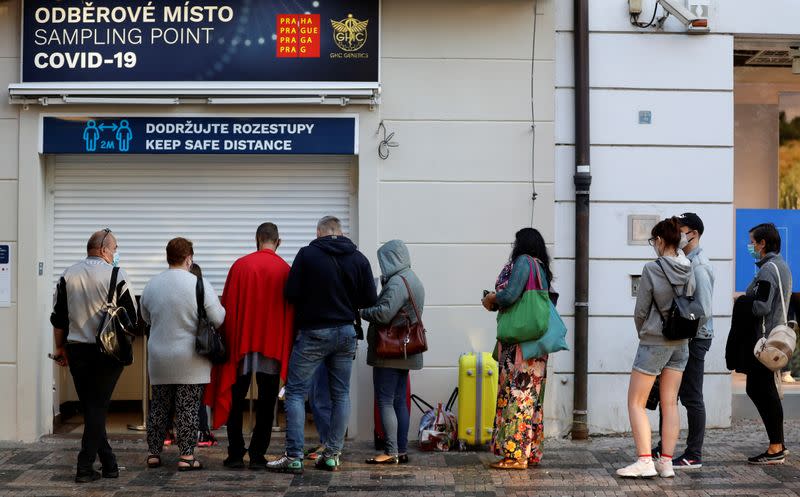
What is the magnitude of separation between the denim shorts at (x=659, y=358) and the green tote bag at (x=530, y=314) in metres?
0.73

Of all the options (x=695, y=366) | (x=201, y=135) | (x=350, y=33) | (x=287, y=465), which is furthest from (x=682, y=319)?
(x=201, y=135)

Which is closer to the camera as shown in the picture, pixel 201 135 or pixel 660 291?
pixel 660 291

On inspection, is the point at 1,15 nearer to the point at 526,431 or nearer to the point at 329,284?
the point at 329,284

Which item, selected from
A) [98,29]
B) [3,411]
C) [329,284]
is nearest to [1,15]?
[98,29]

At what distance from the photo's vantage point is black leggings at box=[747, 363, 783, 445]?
8.05 meters

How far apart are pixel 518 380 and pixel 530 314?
51cm

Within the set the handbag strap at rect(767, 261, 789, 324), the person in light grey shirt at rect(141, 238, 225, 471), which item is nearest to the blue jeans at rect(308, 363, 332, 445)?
the person in light grey shirt at rect(141, 238, 225, 471)

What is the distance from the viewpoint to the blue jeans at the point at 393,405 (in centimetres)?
811

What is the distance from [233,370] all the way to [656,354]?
305 cm

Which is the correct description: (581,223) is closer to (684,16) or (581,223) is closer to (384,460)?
(684,16)

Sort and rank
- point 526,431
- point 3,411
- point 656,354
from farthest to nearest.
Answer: point 3,411, point 526,431, point 656,354

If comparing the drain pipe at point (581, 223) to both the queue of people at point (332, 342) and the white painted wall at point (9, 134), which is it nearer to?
the queue of people at point (332, 342)

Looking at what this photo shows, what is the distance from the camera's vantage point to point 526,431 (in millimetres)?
7945

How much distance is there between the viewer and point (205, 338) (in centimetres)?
756
